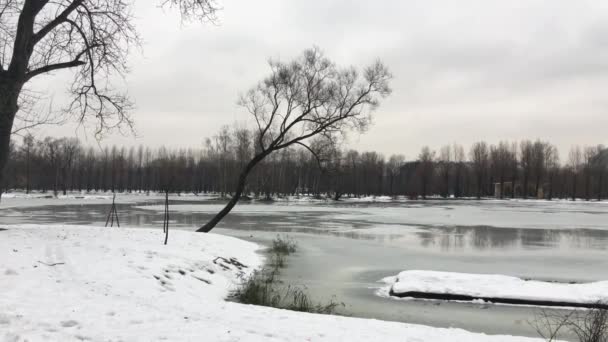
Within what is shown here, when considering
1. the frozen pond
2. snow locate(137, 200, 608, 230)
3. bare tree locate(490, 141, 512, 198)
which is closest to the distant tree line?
bare tree locate(490, 141, 512, 198)

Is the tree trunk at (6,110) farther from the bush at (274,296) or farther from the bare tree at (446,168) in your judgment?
the bare tree at (446,168)

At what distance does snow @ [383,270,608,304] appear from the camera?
10391mm

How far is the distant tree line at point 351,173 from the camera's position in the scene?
84938 millimetres

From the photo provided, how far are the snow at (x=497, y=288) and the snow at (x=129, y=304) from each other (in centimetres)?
412

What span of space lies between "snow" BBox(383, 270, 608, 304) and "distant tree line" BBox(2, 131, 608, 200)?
212ft

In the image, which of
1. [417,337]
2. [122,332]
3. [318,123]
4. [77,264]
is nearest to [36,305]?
[122,332]

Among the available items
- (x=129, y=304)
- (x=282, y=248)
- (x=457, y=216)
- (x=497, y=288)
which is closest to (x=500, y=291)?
(x=497, y=288)

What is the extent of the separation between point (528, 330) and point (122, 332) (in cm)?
690

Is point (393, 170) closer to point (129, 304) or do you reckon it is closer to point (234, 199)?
point (234, 199)

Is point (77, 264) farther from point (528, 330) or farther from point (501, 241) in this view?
point (501, 241)

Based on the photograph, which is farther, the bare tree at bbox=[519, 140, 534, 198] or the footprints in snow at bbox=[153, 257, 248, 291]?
the bare tree at bbox=[519, 140, 534, 198]

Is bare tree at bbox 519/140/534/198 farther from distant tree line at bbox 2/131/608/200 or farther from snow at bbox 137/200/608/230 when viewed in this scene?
snow at bbox 137/200/608/230

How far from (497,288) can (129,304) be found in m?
8.48

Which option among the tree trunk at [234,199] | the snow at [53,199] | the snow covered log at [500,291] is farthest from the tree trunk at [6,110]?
the snow at [53,199]
